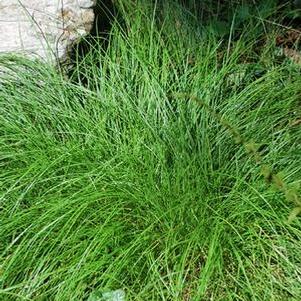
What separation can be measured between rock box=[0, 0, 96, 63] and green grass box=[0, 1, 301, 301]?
0.31 ft

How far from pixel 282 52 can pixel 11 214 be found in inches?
52.9

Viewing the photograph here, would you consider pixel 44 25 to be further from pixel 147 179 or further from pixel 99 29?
pixel 147 179

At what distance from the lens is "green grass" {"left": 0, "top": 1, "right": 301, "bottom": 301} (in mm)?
2160

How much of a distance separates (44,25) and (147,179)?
0.84 metres

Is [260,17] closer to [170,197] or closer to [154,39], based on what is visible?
[154,39]

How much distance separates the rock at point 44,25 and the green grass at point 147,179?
0.09 m

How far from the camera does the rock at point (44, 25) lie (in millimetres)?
2846

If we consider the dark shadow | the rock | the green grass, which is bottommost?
the green grass

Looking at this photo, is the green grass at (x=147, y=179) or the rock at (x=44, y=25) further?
the rock at (x=44, y=25)

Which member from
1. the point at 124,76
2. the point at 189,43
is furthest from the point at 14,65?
the point at 189,43

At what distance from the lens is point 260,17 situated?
295 centimetres

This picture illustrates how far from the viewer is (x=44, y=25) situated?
287 cm

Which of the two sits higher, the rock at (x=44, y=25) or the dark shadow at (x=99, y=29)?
the rock at (x=44, y=25)

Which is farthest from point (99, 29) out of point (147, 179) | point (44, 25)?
point (147, 179)
